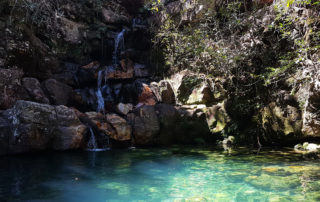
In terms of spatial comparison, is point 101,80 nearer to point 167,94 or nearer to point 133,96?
point 133,96

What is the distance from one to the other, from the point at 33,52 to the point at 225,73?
755cm

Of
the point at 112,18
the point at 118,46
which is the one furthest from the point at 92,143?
the point at 112,18

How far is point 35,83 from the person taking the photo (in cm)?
906

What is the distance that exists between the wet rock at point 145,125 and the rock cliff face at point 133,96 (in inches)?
1.4

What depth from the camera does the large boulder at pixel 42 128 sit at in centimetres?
665

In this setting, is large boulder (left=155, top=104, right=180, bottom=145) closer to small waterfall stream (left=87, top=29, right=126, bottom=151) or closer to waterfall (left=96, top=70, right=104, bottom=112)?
small waterfall stream (left=87, top=29, right=126, bottom=151)

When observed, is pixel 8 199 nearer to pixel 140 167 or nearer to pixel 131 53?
pixel 140 167

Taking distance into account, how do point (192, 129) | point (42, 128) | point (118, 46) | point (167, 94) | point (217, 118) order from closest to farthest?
point (42, 128) → point (217, 118) → point (192, 129) → point (167, 94) → point (118, 46)

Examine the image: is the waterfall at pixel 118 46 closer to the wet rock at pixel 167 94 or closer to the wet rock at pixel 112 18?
the wet rock at pixel 112 18

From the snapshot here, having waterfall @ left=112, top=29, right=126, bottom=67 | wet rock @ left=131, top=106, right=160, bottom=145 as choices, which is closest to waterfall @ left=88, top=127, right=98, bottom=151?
wet rock @ left=131, top=106, right=160, bottom=145

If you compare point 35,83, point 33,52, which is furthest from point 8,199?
point 33,52

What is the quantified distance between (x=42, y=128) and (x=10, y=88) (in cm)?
251

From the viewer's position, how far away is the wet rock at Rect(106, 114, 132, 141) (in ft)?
27.0

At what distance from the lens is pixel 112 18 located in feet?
47.5
